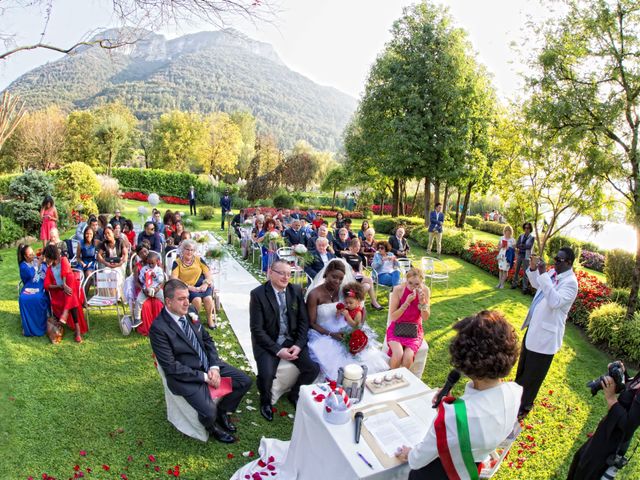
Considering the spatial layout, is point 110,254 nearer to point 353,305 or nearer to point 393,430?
point 353,305

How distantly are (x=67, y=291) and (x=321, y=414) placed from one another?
5176 millimetres

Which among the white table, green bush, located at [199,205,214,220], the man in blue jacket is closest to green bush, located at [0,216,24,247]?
green bush, located at [199,205,214,220]

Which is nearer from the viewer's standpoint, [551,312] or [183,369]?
[183,369]

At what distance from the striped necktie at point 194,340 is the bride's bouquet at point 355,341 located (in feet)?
5.45

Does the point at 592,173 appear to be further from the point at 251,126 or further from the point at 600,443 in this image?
the point at 251,126

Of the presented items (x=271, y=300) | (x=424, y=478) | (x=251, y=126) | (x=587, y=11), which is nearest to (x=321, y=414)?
(x=424, y=478)

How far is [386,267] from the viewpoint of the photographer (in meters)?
8.99

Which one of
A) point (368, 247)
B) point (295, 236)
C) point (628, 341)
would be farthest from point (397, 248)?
point (628, 341)

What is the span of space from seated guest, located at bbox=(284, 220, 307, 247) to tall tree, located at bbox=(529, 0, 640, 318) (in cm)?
606

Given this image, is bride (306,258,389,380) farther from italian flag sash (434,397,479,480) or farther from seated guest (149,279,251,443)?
italian flag sash (434,397,479,480)

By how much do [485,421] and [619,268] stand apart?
1012cm

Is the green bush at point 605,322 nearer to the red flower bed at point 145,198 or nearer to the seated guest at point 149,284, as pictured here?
the seated guest at point 149,284

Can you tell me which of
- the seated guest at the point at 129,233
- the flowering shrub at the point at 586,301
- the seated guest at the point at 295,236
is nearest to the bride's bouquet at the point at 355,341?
the seated guest at the point at 295,236

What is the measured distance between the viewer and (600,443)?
290 centimetres
